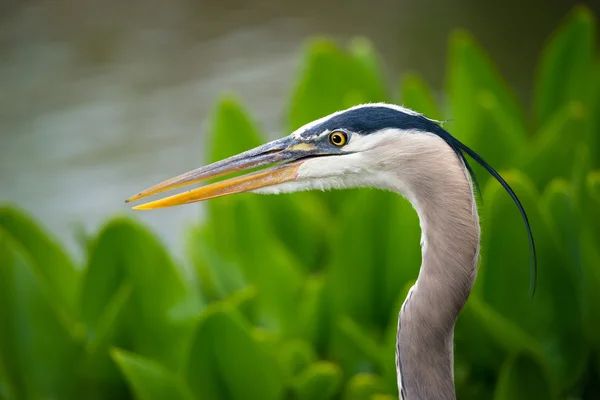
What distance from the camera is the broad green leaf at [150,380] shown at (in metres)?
1.97

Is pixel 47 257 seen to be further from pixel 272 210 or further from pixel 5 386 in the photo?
pixel 272 210

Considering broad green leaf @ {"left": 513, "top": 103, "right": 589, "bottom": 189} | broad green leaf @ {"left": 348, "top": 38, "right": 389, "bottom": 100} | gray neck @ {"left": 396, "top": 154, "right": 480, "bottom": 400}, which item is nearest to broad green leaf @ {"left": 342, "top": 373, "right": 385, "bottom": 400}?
gray neck @ {"left": 396, "top": 154, "right": 480, "bottom": 400}

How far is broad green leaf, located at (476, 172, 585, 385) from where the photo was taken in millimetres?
2104

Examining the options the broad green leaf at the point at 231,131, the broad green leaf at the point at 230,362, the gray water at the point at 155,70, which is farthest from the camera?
the gray water at the point at 155,70

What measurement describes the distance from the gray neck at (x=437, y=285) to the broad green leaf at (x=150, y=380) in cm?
75

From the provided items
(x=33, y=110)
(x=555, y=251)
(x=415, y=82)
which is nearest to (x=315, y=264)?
(x=415, y=82)

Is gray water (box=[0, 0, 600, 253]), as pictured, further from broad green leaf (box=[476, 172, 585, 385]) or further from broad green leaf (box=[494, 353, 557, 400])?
broad green leaf (box=[494, 353, 557, 400])

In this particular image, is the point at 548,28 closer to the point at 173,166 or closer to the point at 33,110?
the point at 173,166

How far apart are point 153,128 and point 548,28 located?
2.76m

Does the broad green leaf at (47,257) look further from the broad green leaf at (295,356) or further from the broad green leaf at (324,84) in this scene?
the broad green leaf at (324,84)

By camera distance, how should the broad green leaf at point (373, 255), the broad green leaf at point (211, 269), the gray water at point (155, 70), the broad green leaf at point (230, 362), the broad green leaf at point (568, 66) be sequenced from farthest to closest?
the gray water at point (155, 70) → the broad green leaf at point (568, 66) → the broad green leaf at point (211, 269) → the broad green leaf at point (373, 255) → the broad green leaf at point (230, 362)

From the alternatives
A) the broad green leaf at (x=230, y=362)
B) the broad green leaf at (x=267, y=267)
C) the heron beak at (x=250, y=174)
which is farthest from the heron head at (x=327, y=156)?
the broad green leaf at (x=267, y=267)

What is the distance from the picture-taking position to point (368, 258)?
2.38m

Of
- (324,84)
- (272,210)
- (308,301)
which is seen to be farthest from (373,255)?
(324,84)
